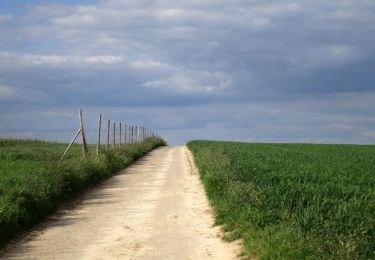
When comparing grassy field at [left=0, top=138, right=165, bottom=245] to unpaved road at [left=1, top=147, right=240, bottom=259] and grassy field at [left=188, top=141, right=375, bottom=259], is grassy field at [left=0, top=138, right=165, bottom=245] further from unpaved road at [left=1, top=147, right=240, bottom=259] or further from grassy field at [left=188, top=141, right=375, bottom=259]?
grassy field at [left=188, top=141, right=375, bottom=259]

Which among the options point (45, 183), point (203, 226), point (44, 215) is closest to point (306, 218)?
point (203, 226)

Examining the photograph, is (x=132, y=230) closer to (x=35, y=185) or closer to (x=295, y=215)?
(x=295, y=215)

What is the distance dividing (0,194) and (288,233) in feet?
23.7

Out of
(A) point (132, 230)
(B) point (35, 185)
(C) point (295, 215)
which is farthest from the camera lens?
(B) point (35, 185)

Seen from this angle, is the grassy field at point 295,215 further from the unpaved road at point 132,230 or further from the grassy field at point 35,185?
the grassy field at point 35,185

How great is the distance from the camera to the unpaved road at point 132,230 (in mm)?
10250

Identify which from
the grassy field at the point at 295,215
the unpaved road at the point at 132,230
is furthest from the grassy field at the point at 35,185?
the grassy field at the point at 295,215

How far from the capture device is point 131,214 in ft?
47.5

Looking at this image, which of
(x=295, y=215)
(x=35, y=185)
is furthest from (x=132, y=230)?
(x=35, y=185)

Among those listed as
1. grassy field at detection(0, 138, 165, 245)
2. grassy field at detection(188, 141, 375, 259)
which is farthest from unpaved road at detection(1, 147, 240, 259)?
grassy field at detection(188, 141, 375, 259)

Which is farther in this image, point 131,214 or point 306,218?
point 131,214

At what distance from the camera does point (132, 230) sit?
1234cm

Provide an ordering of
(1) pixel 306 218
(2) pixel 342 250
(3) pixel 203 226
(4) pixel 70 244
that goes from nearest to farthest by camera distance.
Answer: (2) pixel 342 250
(1) pixel 306 218
(4) pixel 70 244
(3) pixel 203 226

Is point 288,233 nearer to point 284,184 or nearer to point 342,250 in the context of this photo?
point 342,250
